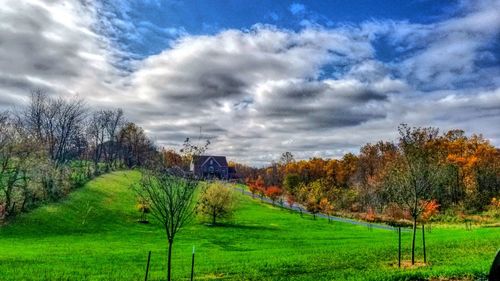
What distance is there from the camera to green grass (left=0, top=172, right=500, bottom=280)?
25844mm

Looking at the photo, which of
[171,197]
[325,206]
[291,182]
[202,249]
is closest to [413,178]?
[171,197]

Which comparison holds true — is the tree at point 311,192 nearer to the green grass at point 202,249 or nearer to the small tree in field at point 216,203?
the green grass at point 202,249

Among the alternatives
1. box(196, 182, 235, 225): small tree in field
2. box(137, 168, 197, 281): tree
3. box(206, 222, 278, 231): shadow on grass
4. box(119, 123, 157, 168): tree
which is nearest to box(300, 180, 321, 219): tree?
box(206, 222, 278, 231): shadow on grass

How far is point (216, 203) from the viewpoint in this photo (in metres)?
78.1

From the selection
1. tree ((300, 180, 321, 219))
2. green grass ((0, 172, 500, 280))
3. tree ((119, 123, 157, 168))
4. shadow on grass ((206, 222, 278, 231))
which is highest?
tree ((119, 123, 157, 168))

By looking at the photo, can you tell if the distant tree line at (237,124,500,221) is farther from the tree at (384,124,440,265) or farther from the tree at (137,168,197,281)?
the tree at (137,168,197,281)

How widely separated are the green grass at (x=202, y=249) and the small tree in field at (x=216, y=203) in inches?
143

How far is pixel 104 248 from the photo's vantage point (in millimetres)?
44938

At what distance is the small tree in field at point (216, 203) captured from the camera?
78062 mm

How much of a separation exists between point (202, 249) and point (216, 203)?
32145mm

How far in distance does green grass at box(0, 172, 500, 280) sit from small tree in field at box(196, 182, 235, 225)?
3629 mm

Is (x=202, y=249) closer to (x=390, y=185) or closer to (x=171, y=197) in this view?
(x=171, y=197)

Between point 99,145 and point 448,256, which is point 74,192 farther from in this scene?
point 448,256

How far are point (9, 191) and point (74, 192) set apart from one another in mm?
22496
